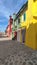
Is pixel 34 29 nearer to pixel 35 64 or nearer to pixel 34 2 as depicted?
pixel 34 2

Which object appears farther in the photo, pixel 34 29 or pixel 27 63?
pixel 34 29

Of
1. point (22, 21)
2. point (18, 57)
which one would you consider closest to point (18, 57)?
point (18, 57)

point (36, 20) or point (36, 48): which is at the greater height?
point (36, 20)

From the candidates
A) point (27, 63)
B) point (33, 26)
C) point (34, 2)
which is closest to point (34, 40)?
point (33, 26)

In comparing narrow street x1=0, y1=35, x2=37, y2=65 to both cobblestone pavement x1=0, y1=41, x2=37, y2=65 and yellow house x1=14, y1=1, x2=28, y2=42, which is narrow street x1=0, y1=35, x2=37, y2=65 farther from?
yellow house x1=14, y1=1, x2=28, y2=42

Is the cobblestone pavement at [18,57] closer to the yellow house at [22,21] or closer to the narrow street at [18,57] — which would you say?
the narrow street at [18,57]

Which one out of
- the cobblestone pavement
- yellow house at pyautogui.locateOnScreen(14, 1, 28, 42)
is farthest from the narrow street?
yellow house at pyautogui.locateOnScreen(14, 1, 28, 42)

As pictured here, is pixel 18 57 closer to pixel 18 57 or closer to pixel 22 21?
pixel 18 57

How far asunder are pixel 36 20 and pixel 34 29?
1182 mm

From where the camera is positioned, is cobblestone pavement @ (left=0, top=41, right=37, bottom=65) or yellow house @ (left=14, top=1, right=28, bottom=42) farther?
yellow house @ (left=14, top=1, right=28, bottom=42)

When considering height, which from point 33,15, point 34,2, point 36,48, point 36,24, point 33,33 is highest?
point 34,2

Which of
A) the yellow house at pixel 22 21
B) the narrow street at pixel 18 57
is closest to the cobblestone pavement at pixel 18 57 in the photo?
the narrow street at pixel 18 57

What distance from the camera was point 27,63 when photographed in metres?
9.35

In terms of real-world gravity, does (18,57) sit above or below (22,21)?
below
